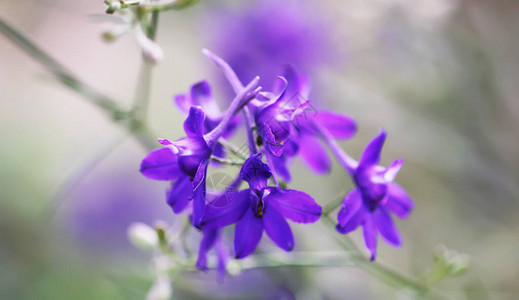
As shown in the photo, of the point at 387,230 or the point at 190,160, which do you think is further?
the point at 387,230

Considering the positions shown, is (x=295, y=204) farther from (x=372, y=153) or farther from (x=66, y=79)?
(x=66, y=79)

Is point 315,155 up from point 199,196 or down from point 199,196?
up

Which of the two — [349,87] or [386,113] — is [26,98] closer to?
[349,87]

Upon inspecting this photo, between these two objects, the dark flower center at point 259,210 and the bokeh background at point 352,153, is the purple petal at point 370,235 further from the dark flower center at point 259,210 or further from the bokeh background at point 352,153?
the bokeh background at point 352,153

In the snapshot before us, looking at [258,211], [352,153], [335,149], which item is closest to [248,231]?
[258,211]

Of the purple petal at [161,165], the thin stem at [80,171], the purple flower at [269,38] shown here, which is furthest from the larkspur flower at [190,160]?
the purple flower at [269,38]

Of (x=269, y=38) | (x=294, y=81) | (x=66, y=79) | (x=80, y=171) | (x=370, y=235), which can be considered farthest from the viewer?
(x=269, y=38)

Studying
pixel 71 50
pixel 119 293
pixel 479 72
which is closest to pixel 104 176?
pixel 119 293

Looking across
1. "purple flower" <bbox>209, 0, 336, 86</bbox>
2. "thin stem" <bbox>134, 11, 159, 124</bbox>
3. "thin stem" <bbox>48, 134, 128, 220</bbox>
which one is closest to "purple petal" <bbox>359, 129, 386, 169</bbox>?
"thin stem" <bbox>134, 11, 159, 124</bbox>
